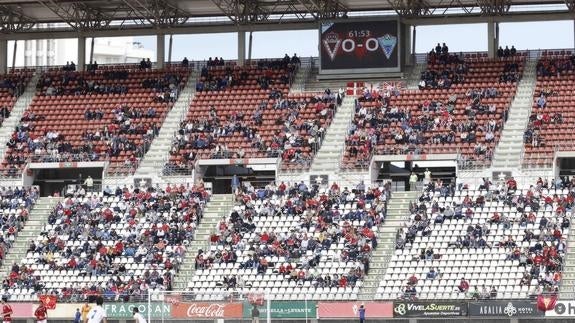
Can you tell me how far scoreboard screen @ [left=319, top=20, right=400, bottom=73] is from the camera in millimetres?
69562

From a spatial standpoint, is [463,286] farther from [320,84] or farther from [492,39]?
[320,84]

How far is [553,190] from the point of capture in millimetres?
59250

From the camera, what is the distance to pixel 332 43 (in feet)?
230

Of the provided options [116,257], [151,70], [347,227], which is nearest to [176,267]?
[116,257]

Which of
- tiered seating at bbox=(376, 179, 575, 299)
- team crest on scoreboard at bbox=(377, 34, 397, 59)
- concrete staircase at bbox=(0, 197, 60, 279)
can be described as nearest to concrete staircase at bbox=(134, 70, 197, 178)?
concrete staircase at bbox=(0, 197, 60, 279)

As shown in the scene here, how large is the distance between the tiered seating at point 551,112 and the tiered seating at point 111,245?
574 inches

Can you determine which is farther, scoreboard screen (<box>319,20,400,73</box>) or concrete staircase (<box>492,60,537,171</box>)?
scoreboard screen (<box>319,20,400,73</box>)

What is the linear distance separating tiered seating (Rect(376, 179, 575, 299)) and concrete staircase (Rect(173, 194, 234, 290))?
8.38 metres

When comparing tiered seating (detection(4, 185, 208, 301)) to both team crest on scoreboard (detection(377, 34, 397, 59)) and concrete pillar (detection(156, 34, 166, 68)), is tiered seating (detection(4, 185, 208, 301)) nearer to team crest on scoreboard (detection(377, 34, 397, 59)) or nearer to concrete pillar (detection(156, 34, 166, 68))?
concrete pillar (detection(156, 34, 166, 68))

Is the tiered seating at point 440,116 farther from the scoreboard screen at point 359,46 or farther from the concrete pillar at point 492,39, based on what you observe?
the scoreboard screen at point 359,46

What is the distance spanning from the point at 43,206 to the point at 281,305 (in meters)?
17.9

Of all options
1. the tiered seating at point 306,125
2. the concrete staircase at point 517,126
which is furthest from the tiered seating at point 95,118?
the concrete staircase at point 517,126

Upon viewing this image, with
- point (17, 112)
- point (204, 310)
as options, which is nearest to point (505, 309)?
point (204, 310)

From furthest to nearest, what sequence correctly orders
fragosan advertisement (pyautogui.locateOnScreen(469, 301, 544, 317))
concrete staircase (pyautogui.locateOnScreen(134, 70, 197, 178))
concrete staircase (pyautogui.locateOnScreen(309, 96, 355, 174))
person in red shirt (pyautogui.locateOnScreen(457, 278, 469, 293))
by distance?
concrete staircase (pyautogui.locateOnScreen(134, 70, 197, 178)) < concrete staircase (pyautogui.locateOnScreen(309, 96, 355, 174)) < person in red shirt (pyautogui.locateOnScreen(457, 278, 469, 293)) < fragosan advertisement (pyautogui.locateOnScreen(469, 301, 544, 317))
